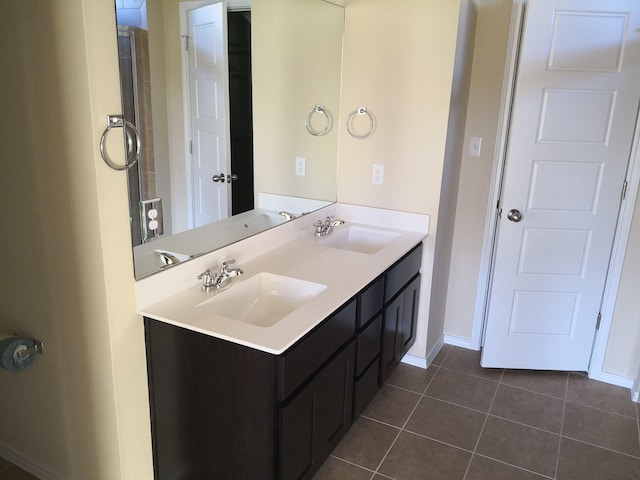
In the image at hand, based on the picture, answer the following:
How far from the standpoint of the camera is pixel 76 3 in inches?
55.5

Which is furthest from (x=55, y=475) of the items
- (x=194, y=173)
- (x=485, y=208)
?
(x=485, y=208)

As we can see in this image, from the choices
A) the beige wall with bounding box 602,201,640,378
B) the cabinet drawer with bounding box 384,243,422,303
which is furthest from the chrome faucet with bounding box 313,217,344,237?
the beige wall with bounding box 602,201,640,378

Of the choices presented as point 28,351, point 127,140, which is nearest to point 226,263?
point 127,140

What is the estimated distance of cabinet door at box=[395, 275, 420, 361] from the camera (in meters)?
2.67

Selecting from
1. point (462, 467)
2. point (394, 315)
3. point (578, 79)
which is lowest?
point (462, 467)

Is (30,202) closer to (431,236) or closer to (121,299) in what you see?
(121,299)

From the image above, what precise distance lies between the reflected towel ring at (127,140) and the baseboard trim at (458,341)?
239 cm

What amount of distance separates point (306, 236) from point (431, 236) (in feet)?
2.28

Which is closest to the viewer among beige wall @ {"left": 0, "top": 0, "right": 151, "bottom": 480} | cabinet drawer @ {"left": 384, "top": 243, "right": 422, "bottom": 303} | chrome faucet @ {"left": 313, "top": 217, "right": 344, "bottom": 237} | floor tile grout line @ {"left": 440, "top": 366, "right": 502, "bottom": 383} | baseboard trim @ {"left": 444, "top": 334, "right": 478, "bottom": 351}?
beige wall @ {"left": 0, "top": 0, "right": 151, "bottom": 480}

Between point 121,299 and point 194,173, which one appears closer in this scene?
point 121,299

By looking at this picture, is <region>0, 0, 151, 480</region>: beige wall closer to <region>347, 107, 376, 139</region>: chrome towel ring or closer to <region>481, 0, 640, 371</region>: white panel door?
<region>347, 107, 376, 139</region>: chrome towel ring

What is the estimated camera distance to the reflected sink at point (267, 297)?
1996mm

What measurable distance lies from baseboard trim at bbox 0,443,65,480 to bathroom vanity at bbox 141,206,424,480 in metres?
0.48

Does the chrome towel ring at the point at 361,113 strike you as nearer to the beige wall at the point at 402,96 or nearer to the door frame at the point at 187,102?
the beige wall at the point at 402,96
